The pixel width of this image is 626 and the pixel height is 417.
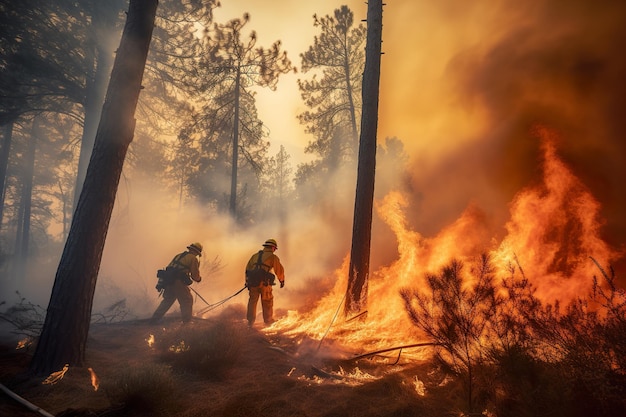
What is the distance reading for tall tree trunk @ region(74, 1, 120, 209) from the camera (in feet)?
37.4

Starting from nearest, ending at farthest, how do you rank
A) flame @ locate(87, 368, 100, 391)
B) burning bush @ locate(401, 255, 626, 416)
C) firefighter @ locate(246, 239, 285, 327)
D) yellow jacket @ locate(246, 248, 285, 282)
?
burning bush @ locate(401, 255, 626, 416), flame @ locate(87, 368, 100, 391), firefighter @ locate(246, 239, 285, 327), yellow jacket @ locate(246, 248, 285, 282)

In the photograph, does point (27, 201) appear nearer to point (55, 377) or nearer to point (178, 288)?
point (178, 288)

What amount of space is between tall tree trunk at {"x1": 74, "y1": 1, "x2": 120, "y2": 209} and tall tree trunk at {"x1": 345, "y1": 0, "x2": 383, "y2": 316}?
9672 millimetres

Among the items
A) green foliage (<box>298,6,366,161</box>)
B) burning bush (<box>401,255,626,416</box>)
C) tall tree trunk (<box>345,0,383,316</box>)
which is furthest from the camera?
green foliage (<box>298,6,366,161</box>)

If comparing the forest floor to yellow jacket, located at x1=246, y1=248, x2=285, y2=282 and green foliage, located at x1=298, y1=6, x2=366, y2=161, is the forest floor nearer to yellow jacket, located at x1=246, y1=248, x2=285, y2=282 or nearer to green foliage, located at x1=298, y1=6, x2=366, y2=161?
yellow jacket, located at x1=246, y1=248, x2=285, y2=282

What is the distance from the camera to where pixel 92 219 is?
16.2 ft

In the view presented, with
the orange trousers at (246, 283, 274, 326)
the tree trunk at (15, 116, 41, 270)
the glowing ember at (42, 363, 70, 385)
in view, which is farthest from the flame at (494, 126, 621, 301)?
the tree trunk at (15, 116, 41, 270)

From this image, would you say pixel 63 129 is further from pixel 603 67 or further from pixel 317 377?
pixel 603 67

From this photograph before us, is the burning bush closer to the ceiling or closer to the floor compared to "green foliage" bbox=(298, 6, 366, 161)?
closer to the floor

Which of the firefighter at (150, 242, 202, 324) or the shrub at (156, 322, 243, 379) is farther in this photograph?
the firefighter at (150, 242, 202, 324)

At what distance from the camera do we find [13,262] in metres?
21.5

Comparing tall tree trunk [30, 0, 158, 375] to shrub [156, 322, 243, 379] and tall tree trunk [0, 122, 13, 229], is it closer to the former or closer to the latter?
shrub [156, 322, 243, 379]

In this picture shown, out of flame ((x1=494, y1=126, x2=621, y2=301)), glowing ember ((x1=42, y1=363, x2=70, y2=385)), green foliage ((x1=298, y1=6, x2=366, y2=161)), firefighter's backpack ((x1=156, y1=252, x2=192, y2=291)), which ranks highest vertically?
green foliage ((x1=298, y1=6, x2=366, y2=161))

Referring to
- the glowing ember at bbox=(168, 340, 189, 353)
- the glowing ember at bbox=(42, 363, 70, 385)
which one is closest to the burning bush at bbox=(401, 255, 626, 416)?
the glowing ember at bbox=(168, 340, 189, 353)
